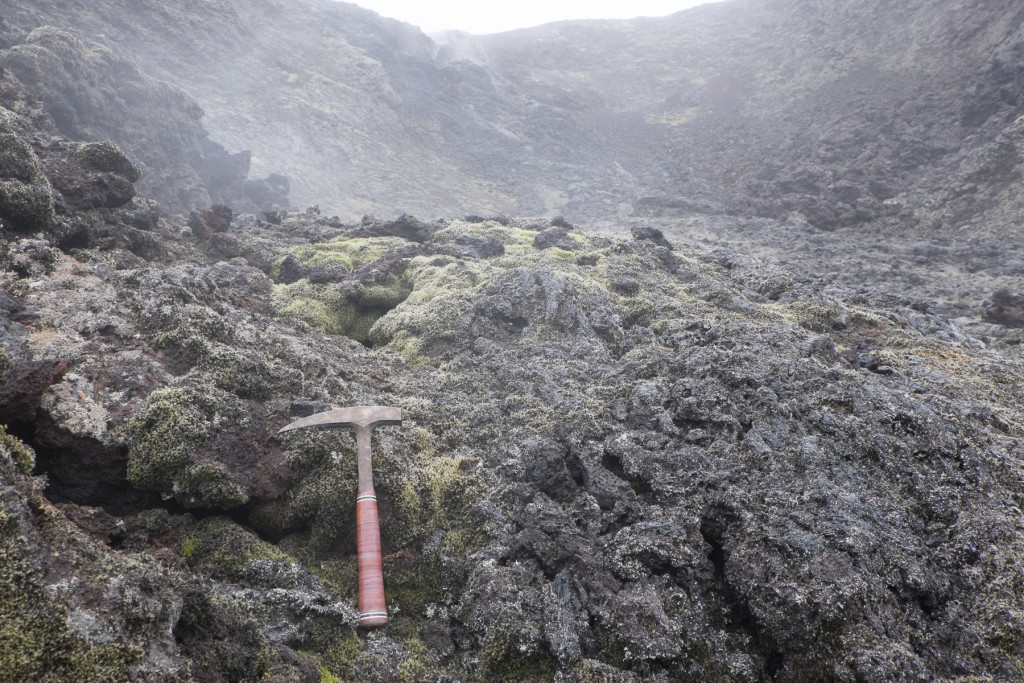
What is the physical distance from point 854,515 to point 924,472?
1.28m

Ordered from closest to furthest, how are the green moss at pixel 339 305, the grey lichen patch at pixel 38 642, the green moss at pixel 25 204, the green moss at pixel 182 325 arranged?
the grey lichen patch at pixel 38 642 < the green moss at pixel 182 325 < the green moss at pixel 25 204 < the green moss at pixel 339 305

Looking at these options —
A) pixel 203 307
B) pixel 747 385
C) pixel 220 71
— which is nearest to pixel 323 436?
pixel 203 307

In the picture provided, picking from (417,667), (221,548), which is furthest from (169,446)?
(417,667)

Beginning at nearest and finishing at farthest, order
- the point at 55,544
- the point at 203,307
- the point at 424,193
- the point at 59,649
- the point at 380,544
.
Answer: the point at 59,649, the point at 55,544, the point at 380,544, the point at 203,307, the point at 424,193

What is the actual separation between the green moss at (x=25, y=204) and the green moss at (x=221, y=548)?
6955 millimetres

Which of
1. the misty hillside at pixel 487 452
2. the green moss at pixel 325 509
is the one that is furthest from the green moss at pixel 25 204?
the green moss at pixel 325 509

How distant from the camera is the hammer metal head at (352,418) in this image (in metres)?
6.35

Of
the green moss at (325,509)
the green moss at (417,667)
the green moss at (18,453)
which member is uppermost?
the green moss at (18,453)

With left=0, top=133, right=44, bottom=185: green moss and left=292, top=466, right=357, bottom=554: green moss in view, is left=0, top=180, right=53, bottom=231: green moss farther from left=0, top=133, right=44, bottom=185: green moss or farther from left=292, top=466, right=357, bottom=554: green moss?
left=292, top=466, right=357, bottom=554: green moss

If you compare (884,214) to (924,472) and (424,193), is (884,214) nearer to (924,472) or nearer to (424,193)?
(924,472)

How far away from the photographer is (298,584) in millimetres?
5227

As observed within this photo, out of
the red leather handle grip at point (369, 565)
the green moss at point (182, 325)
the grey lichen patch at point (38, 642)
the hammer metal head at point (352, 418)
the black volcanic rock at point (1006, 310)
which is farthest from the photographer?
the black volcanic rock at point (1006, 310)

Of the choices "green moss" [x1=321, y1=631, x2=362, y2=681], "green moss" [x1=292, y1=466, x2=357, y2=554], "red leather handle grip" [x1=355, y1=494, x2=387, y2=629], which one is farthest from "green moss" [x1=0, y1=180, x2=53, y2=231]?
"green moss" [x1=321, y1=631, x2=362, y2=681]

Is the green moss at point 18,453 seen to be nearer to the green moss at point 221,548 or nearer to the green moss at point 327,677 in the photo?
the green moss at point 221,548
